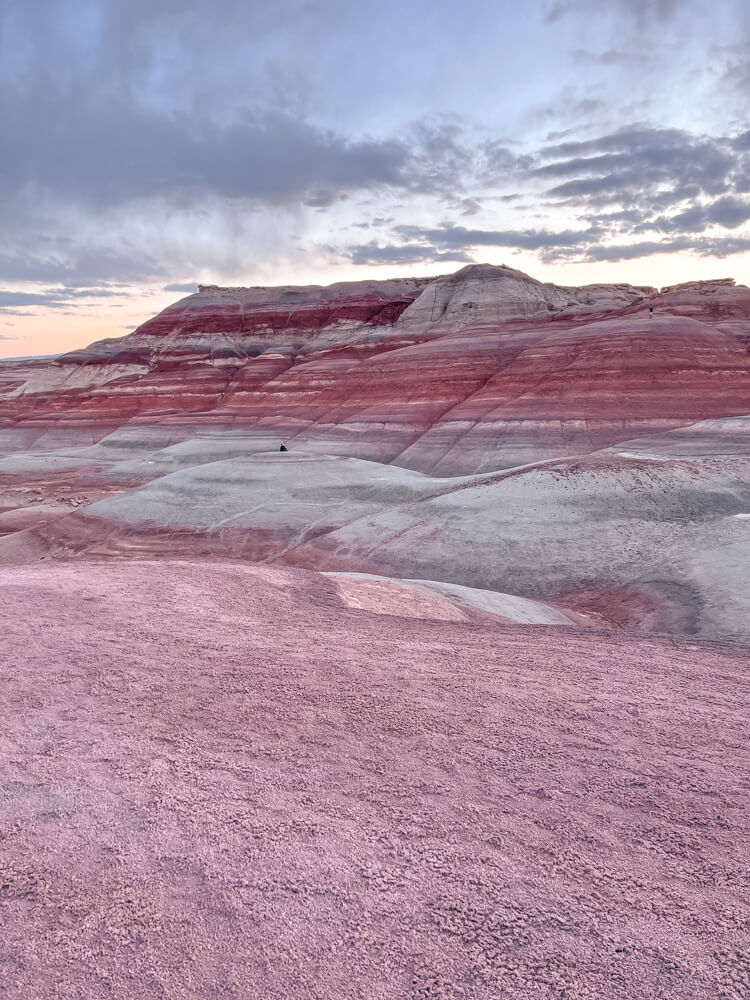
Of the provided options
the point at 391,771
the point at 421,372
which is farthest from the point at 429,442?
the point at 391,771

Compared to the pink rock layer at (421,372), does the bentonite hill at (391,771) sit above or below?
below

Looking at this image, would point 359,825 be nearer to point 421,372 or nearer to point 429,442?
point 429,442

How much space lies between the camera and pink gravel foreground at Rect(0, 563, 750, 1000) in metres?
3.58

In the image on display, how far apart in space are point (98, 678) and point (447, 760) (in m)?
4.02

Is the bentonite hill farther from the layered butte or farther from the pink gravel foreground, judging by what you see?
the layered butte

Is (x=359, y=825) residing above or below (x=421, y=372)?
below

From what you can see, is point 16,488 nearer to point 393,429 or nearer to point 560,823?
point 393,429

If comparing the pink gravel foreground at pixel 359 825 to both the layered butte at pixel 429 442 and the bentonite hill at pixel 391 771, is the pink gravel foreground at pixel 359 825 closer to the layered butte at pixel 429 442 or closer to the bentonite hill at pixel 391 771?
the bentonite hill at pixel 391 771

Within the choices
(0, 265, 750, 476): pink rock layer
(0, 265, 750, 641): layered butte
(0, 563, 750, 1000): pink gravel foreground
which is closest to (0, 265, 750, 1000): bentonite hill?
(0, 563, 750, 1000): pink gravel foreground

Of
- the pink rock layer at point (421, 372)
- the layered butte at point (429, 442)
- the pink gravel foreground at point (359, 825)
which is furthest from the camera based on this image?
the pink rock layer at point (421, 372)

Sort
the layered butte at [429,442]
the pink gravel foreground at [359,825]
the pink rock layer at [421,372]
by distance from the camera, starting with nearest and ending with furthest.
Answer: the pink gravel foreground at [359,825] < the layered butte at [429,442] < the pink rock layer at [421,372]

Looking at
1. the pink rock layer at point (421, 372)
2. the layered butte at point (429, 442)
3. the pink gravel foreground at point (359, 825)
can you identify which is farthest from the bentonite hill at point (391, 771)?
the pink rock layer at point (421, 372)

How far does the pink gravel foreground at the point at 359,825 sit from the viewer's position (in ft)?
11.7

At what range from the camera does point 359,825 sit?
469 centimetres
